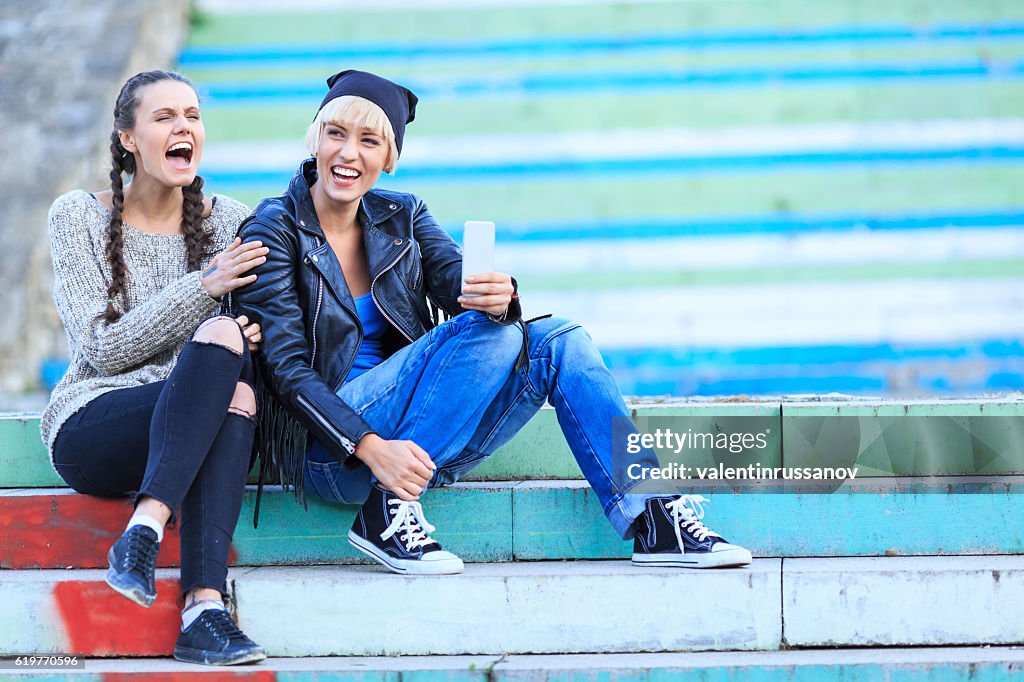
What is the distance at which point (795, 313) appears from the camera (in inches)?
250

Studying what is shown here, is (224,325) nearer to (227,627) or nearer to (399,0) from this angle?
(227,627)

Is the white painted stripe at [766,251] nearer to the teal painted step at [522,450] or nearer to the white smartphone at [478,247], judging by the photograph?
the teal painted step at [522,450]

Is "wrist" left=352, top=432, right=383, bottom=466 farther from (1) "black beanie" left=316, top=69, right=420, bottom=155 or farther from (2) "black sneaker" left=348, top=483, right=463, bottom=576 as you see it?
(1) "black beanie" left=316, top=69, right=420, bottom=155

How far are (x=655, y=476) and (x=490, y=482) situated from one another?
0.59 meters

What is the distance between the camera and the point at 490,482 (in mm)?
3254

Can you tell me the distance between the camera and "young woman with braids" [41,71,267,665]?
8.39ft

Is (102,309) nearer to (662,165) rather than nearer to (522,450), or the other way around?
(522,450)

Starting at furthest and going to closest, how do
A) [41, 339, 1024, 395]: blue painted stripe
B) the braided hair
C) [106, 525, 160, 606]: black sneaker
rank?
[41, 339, 1024, 395]: blue painted stripe
the braided hair
[106, 525, 160, 606]: black sneaker

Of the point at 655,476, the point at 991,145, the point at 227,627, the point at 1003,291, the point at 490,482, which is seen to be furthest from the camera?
the point at 991,145

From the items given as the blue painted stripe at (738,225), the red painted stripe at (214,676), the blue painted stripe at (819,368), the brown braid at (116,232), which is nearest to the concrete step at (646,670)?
the red painted stripe at (214,676)

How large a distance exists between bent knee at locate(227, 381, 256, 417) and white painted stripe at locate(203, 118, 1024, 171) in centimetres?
451

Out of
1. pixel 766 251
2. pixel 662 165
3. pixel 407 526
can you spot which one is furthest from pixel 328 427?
pixel 662 165

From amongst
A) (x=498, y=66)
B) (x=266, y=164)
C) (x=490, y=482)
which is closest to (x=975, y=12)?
(x=498, y=66)
